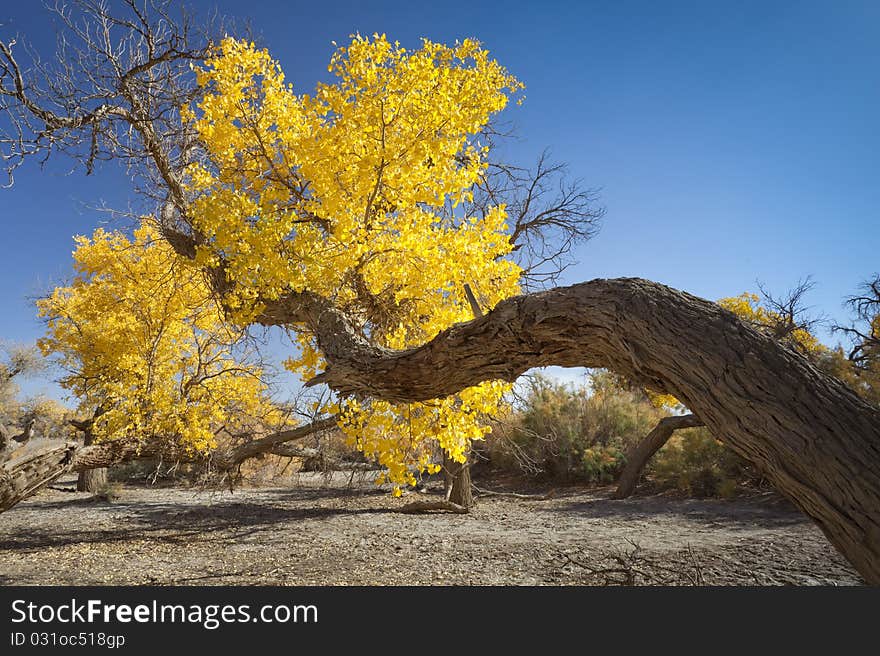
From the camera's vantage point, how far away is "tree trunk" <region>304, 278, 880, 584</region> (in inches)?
75.5

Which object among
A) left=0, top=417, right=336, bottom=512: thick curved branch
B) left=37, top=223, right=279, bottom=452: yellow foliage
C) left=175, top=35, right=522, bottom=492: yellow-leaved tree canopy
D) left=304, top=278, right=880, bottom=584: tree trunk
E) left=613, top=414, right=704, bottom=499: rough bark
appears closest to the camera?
left=304, top=278, right=880, bottom=584: tree trunk

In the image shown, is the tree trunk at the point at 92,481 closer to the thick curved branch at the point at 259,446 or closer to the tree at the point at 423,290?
the thick curved branch at the point at 259,446

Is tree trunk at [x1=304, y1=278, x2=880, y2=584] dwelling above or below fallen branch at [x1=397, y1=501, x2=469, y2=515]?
above

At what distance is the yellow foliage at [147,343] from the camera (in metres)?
9.06

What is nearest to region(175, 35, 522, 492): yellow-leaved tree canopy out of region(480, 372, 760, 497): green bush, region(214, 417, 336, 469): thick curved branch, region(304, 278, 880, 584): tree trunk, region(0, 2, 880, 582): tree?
region(0, 2, 880, 582): tree

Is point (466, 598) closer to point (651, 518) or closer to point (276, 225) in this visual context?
point (276, 225)

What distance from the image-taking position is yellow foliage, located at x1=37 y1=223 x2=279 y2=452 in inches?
357

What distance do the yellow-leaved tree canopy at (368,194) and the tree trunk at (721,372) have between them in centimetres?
118

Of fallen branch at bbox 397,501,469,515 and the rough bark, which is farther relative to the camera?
the rough bark

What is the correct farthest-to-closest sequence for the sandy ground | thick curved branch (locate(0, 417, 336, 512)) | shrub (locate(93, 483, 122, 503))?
shrub (locate(93, 483, 122, 503))
thick curved branch (locate(0, 417, 336, 512))
the sandy ground

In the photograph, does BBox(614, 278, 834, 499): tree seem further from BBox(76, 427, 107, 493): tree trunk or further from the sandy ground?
BBox(76, 427, 107, 493): tree trunk

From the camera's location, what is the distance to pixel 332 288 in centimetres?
490

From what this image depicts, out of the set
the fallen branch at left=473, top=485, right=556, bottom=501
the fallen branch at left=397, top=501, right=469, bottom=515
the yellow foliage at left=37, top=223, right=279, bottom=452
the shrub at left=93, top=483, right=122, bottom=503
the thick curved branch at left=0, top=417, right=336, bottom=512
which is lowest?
the fallen branch at left=473, top=485, right=556, bottom=501

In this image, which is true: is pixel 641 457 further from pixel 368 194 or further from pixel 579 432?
pixel 368 194
